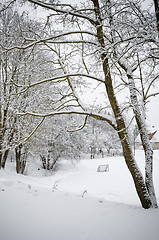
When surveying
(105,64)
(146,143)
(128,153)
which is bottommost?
(128,153)

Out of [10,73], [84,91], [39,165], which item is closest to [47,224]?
[84,91]

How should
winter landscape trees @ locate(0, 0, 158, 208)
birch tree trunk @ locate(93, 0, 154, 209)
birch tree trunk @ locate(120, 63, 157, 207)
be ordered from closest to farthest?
winter landscape trees @ locate(0, 0, 158, 208), birch tree trunk @ locate(93, 0, 154, 209), birch tree trunk @ locate(120, 63, 157, 207)

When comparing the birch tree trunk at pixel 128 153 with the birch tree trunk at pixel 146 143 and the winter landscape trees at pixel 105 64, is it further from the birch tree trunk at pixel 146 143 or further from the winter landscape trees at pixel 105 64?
the birch tree trunk at pixel 146 143

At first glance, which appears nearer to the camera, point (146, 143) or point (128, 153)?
point (128, 153)

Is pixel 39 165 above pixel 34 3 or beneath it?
beneath

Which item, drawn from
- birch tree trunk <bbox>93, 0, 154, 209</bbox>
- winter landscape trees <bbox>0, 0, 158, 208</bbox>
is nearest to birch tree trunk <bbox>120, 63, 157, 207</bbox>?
winter landscape trees <bbox>0, 0, 158, 208</bbox>

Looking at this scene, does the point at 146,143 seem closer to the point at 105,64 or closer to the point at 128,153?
the point at 128,153

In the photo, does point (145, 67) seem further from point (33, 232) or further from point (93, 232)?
point (33, 232)

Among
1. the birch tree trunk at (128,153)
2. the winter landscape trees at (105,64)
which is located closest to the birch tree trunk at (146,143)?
the winter landscape trees at (105,64)

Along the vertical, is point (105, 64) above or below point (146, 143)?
above

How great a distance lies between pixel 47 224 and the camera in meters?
2.43

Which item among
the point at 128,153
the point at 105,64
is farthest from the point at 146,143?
the point at 105,64

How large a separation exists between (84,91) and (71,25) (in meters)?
1.95

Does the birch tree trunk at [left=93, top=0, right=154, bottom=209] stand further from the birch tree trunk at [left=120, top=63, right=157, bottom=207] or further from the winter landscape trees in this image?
the birch tree trunk at [left=120, top=63, right=157, bottom=207]
